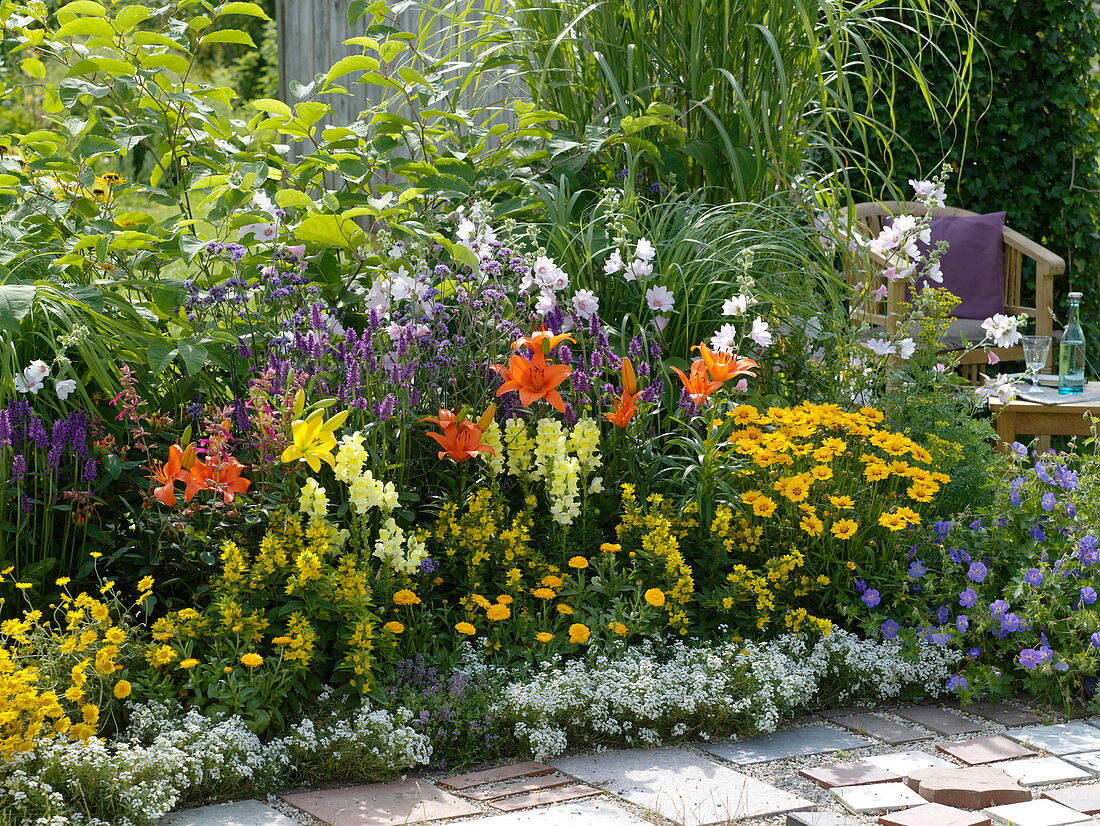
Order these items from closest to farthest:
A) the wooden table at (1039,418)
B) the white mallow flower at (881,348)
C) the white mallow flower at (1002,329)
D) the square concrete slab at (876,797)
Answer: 1. the square concrete slab at (876,797)
2. the white mallow flower at (881,348)
3. the white mallow flower at (1002,329)
4. the wooden table at (1039,418)

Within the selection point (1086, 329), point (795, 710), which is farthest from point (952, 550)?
point (1086, 329)

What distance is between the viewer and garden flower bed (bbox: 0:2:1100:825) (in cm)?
213

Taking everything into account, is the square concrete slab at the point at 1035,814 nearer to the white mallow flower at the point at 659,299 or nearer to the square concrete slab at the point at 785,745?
the square concrete slab at the point at 785,745

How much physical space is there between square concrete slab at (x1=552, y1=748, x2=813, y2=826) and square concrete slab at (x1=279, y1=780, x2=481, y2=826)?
9.8 inches

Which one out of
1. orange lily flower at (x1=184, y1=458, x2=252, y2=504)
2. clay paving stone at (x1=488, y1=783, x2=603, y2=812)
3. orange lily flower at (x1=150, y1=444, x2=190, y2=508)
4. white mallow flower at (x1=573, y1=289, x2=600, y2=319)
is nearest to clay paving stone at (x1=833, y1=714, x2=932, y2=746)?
clay paving stone at (x1=488, y1=783, x2=603, y2=812)

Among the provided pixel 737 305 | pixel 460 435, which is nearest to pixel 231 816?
pixel 460 435

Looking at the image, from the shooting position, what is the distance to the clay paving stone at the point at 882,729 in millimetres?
2273

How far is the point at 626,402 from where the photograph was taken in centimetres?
267

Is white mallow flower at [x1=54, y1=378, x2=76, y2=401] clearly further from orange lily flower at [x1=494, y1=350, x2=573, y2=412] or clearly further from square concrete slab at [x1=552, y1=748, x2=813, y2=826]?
square concrete slab at [x1=552, y1=748, x2=813, y2=826]

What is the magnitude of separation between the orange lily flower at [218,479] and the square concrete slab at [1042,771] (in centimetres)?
151

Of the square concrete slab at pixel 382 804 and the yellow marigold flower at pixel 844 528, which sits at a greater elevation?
the yellow marigold flower at pixel 844 528

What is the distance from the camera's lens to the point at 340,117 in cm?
582

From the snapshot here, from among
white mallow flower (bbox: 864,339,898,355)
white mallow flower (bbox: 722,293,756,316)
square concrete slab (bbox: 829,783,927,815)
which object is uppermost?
white mallow flower (bbox: 722,293,756,316)

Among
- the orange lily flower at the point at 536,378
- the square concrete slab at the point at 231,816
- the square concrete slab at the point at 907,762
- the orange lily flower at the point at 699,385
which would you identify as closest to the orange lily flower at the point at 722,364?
the orange lily flower at the point at 699,385
